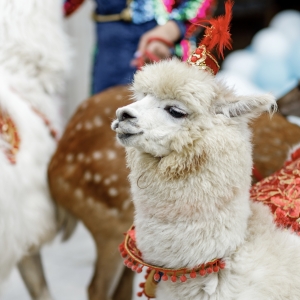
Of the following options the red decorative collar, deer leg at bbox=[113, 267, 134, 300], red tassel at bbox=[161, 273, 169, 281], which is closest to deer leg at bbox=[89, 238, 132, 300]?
deer leg at bbox=[113, 267, 134, 300]

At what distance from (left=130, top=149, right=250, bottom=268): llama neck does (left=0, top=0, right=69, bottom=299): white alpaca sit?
1.95 ft

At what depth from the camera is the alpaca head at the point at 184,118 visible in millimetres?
920

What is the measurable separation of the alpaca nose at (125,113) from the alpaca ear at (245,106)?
0.50 feet

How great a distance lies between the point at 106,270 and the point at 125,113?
2.72ft

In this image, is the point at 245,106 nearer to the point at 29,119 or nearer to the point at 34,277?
the point at 29,119

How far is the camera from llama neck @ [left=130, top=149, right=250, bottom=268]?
944mm

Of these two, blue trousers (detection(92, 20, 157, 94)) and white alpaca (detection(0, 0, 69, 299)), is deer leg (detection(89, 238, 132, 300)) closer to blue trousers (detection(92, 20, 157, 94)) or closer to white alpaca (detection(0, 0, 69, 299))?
white alpaca (detection(0, 0, 69, 299))

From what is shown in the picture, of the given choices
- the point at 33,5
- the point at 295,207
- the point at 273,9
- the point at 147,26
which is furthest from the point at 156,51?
the point at 273,9

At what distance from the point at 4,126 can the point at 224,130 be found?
2.72 ft

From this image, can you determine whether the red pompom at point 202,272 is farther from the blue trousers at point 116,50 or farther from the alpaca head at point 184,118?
the blue trousers at point 116,50

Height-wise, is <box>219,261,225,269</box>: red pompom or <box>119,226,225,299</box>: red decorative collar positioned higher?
<box>219,261,225,269</box>: red pompom

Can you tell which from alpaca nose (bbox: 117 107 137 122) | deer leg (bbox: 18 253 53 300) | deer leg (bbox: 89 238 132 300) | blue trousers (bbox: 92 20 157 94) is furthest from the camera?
blue trousers (bbox: 92 20 157 94)

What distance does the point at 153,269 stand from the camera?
102cm

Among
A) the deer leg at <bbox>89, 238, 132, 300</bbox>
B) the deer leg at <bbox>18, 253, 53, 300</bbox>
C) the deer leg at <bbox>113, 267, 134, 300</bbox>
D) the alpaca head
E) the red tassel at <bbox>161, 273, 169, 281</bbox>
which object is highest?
the alpaca head
